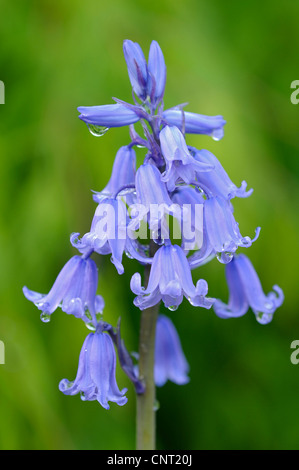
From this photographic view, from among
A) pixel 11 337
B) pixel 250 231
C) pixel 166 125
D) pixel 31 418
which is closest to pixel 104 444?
pixel 31 418

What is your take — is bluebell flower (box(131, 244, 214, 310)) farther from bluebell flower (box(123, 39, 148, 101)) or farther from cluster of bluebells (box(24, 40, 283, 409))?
bluebell flower (box(123, 39, 148, 101))

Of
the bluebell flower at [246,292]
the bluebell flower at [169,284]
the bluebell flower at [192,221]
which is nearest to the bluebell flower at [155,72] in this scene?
the bluebell flower at [192,221]

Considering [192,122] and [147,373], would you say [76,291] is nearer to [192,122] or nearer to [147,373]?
[147,373]

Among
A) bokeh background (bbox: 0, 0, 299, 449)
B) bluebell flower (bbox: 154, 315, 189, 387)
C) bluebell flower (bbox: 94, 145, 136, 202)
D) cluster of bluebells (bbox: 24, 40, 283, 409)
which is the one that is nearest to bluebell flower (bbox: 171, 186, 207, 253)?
cluster of bluebells (bbox: 24, 40, 283, 409)

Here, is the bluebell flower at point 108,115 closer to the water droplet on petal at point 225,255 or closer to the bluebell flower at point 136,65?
the bluebell flower at point 136,65

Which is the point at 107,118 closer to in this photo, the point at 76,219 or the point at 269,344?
the point at 76,219
